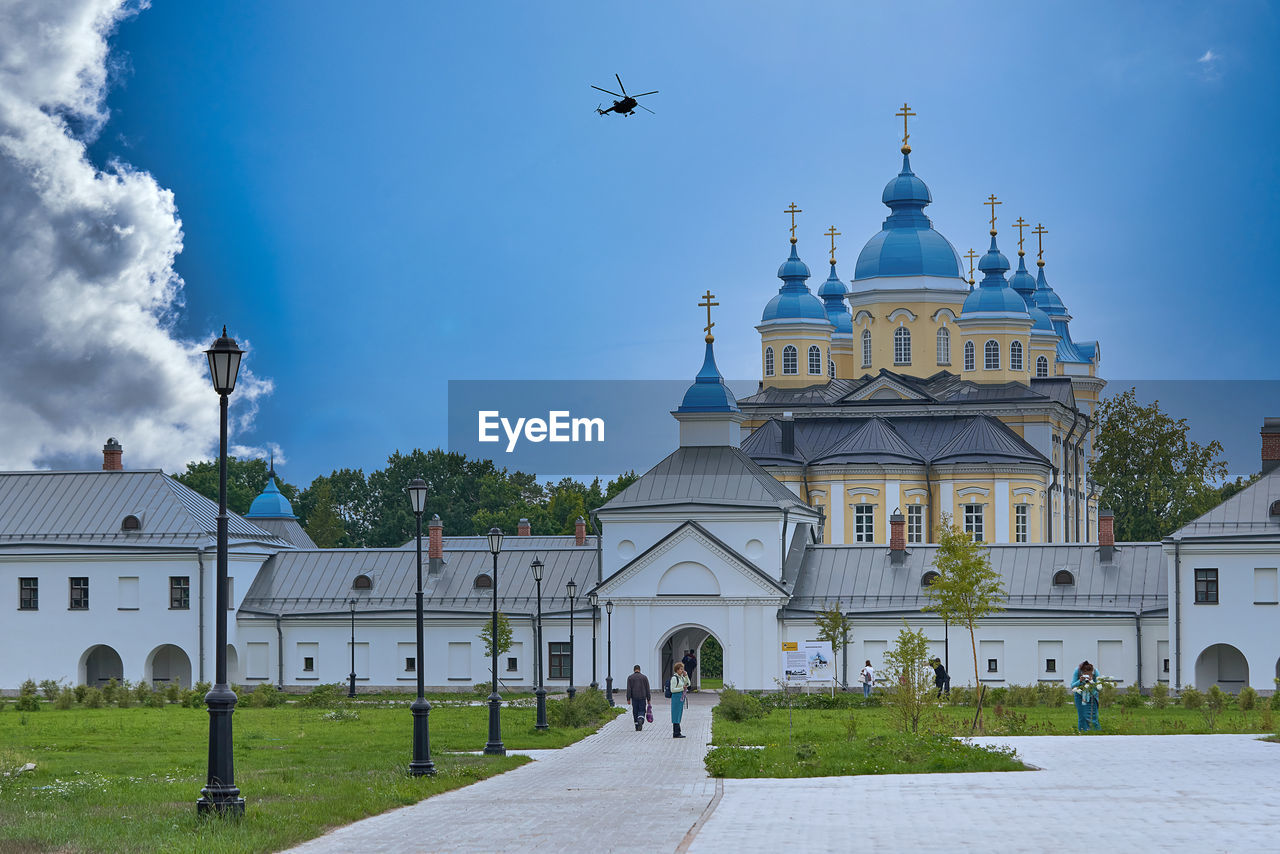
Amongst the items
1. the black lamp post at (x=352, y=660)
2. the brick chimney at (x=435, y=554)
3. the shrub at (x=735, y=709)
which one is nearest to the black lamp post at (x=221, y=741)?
the shrub at (x=735, y=709)

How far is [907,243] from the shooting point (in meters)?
83.6

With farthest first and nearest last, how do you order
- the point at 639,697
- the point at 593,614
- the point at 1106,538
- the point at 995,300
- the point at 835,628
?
the point at 995,300 < the point at 1106,538 < the point at 593,614 < the point at 835,628 < the point at 639,697

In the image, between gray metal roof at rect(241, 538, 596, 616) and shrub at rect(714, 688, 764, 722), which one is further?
gray metal roof at rect(241, 538, 596, 616)

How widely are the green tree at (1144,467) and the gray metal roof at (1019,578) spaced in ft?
112

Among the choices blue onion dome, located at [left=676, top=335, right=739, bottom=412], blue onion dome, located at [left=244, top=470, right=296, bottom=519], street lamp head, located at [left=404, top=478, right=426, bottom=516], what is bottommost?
street lamp head, located at [left=404, top=478, right=426, bottom=516]

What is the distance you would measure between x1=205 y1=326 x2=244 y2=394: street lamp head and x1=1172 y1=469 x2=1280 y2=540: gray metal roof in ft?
125

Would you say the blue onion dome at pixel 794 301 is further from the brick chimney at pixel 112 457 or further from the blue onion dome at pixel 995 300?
the brick chimney at pixel 112 457

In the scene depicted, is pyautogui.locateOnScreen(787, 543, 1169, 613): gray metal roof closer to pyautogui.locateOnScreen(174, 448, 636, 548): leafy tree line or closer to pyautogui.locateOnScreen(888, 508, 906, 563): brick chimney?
pyautogui.locateOnScreen(888, 508, 906, 563): brick chimney

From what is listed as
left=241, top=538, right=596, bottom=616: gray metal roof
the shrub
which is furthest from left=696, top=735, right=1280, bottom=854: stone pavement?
left=241, top=538, right=596, bottom=616: gray metal roof

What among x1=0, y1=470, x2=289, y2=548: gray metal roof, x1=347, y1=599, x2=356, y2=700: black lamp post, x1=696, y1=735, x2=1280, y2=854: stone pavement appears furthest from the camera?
x1=0, y1=470, x2=289, y2=548: gray metal roof

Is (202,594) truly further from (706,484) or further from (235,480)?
(235,480)

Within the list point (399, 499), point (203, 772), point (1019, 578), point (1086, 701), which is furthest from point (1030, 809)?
point (399, 499)

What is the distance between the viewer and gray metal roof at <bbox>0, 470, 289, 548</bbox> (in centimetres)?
5875

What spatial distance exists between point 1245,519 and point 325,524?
224 ft
